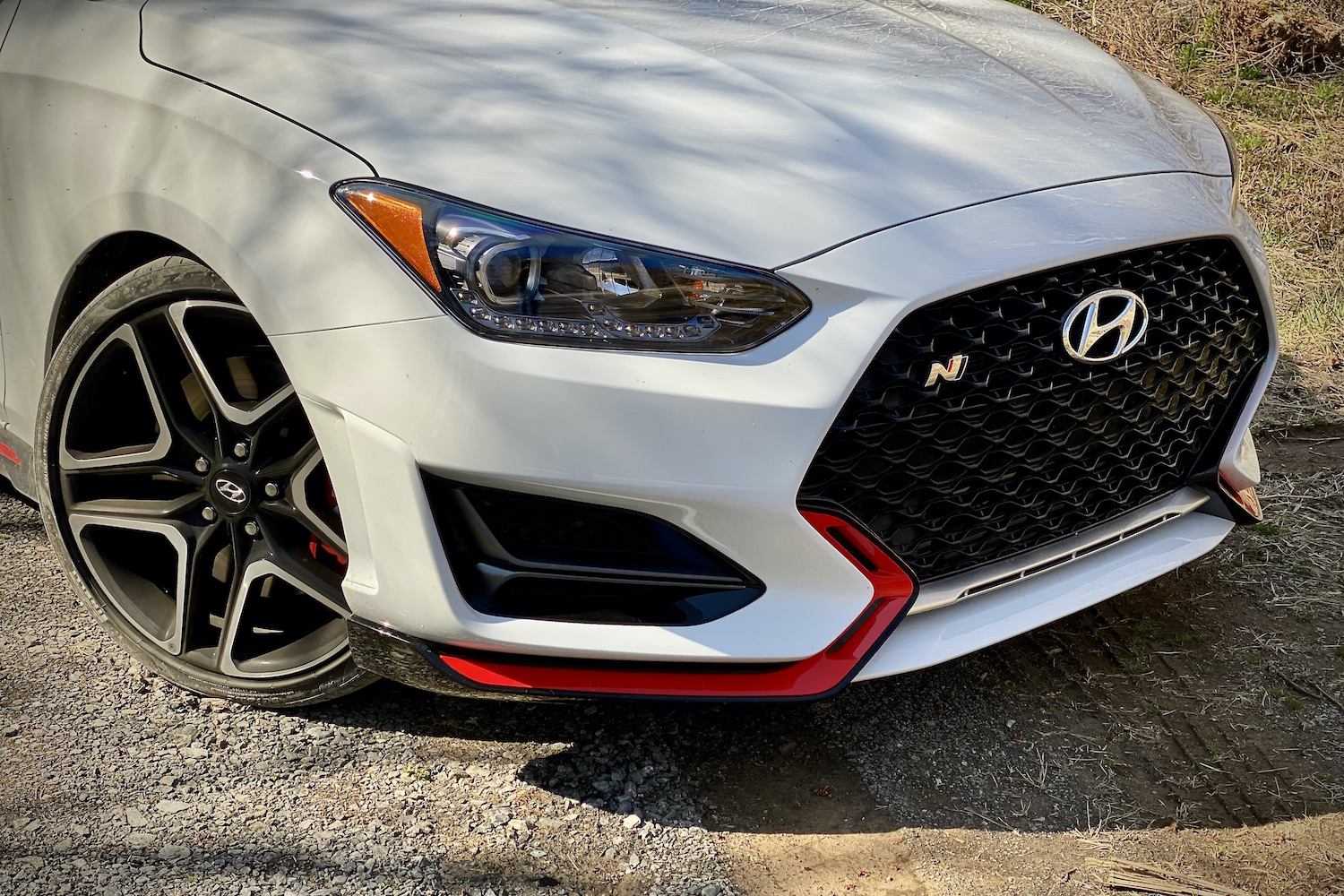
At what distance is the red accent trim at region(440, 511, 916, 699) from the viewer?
1881mm

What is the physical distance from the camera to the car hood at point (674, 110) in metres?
1.78

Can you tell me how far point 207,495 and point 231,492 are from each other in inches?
2.8

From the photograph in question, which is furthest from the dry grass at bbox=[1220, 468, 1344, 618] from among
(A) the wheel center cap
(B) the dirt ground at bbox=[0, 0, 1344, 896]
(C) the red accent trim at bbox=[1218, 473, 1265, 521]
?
(A) the wheel center cap

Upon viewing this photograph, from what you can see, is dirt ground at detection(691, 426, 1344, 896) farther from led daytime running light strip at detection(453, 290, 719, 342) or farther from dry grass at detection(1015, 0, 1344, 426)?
dry grass at detection(1015, 0, 1344, 426)

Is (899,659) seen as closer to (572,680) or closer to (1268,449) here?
(572,680)

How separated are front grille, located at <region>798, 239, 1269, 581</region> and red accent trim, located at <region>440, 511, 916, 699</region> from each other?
0.06 meters

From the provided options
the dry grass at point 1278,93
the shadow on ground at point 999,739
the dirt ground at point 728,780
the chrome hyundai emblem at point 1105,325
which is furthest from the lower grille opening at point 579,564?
the dry grass at point 1278,93

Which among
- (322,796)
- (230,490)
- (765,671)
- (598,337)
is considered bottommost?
(322,796)

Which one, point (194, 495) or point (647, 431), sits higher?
point (647, 431)

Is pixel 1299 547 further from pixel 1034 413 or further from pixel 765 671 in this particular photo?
pixel 765 671

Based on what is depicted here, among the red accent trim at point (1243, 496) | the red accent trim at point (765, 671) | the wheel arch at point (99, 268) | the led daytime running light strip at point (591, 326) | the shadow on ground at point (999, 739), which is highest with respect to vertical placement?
the led daytime running light strip at point (591, 326)

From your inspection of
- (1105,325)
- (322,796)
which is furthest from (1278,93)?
(322,796)

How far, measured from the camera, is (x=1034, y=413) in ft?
6.72

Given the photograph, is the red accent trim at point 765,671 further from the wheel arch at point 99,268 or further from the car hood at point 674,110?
the wheel arch at point 99,268
